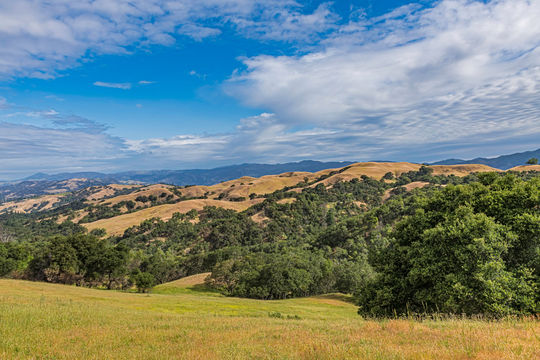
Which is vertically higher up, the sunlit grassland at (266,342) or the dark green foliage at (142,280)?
the sunlit grassland at (266,342)

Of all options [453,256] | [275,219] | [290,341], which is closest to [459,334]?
[290,341]

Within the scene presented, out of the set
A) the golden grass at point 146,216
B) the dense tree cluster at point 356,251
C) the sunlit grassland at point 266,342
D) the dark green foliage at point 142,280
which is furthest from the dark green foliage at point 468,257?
the golden grass at point 146,216

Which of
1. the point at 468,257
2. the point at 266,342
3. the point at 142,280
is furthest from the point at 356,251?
the point at 266,342

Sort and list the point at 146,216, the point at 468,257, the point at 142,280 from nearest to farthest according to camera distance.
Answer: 1. the point at 468,257
2. the point at 142,280
3. the point at 146,216

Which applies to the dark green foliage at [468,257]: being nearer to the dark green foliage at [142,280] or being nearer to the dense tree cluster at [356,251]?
the dense tree cluster at [356,251]

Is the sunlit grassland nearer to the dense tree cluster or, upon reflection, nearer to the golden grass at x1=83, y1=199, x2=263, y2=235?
the dense tree cluster

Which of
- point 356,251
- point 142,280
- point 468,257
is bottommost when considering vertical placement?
point 356,251

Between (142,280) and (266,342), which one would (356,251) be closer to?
(142,280)

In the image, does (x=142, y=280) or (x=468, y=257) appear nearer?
(x=468, y=257)

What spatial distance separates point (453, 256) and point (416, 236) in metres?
4.76

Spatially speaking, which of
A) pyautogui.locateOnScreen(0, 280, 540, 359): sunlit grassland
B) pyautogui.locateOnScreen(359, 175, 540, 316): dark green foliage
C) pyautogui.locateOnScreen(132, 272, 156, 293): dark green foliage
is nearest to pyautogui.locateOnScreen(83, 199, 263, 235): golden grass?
pyautogui.locateOnScreen(132, 272, 156, 293): dark green foliage

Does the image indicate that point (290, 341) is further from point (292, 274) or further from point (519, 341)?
point (292, 274)

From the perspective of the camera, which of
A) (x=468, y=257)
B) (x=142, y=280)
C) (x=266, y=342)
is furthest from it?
(x=142, y=280)

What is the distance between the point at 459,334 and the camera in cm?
1112
